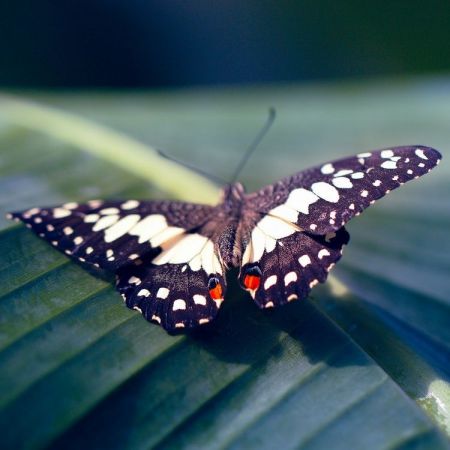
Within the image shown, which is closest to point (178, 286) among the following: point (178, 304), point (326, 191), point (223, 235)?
point (178, 304)

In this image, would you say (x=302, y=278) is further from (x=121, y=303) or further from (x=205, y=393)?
(x=121, y=303)

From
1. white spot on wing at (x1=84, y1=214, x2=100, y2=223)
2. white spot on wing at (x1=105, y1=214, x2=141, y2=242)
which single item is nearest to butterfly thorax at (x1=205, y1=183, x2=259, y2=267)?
white spot on wing at (x1=105, y1=214, x2=141, y2=242)

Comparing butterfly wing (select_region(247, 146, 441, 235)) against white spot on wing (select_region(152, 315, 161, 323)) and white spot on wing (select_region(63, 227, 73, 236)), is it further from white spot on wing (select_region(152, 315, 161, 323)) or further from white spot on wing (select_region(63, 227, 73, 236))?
white spot on wing (select_region(63, 227, 73, 236))

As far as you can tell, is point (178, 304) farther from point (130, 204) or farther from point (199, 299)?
point (130, 204)

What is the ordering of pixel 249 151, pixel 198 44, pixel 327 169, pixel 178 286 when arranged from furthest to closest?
pixel 198 44
pixel 249 151
pixel 327 169
pixel 178 286

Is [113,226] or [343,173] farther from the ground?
[343,173]

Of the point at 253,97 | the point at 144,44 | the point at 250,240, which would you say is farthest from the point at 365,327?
the point at 144,44
